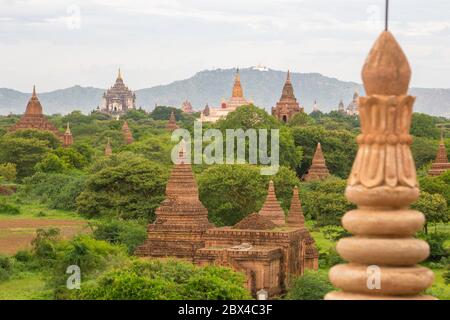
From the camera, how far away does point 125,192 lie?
60625 millimetres

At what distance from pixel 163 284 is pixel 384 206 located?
62.6ft

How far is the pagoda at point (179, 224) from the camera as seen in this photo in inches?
1721

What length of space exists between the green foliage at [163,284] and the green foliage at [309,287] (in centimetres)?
221

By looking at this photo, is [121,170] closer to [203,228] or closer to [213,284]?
[203,228]

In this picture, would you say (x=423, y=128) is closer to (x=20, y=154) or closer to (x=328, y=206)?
(x=20, y=154)

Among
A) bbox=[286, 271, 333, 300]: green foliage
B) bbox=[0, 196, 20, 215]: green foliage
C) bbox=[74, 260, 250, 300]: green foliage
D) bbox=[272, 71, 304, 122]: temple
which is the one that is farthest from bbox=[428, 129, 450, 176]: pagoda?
bbox=[74, 260, 250, 300]: green foliage

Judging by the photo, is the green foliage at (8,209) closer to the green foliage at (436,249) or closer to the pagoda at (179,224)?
the pagoda at (179,224)

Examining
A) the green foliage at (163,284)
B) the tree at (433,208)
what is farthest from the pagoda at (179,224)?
the tree at (433,208)

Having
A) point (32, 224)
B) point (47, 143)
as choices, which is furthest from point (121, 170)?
point (47, 143)

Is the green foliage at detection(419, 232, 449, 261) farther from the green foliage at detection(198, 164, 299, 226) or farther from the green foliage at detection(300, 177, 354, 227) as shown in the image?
the green foliage at detection(198, 164, 299, 226)

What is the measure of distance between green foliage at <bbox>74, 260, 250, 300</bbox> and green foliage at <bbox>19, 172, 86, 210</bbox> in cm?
3249
